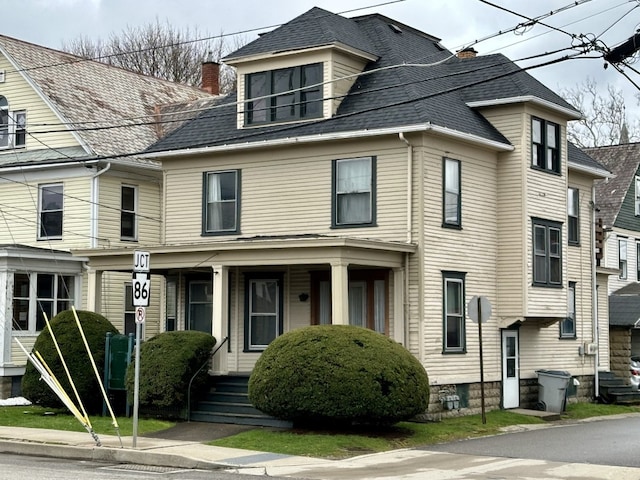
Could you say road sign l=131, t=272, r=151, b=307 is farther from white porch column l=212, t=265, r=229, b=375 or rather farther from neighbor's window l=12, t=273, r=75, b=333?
neighbor's window l=12, t=273, r=75, b=333

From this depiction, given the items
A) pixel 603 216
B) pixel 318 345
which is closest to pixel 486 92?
pixel 318 345

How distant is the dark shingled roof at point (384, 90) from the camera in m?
25.8

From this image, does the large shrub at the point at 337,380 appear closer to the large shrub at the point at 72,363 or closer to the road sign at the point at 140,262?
the road sign at the point at 140,262

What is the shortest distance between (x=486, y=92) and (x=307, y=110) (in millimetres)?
4718

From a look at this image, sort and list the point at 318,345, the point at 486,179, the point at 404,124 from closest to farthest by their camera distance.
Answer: the point at 318,345
the point at 404,124
the point at 486,179

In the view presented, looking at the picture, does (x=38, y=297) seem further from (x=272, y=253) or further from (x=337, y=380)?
(x=337, y=380)

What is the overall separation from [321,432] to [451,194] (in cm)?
737

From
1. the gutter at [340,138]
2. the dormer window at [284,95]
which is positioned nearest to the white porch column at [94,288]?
the gutter at [340,138]

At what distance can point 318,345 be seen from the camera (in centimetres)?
2120

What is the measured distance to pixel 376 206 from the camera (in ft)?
82.8

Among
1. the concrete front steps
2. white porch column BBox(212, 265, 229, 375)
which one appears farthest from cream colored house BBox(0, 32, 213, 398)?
the concrete front steps

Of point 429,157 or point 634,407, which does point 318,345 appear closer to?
point 429,157

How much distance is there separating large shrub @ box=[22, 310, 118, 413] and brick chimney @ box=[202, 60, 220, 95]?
17.7 m

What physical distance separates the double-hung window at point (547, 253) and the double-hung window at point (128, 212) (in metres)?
12.1
